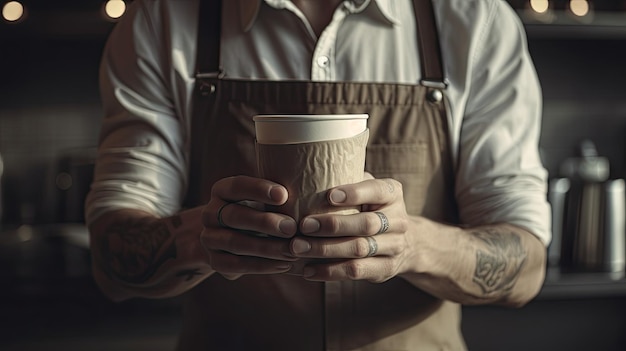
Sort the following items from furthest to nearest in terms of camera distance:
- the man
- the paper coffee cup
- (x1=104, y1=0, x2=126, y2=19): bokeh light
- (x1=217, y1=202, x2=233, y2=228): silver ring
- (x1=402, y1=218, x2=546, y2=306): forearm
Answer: (x1=104, y1=0, x2=126, y2=19): bokeh light, the man, (x1=402, y1=218, x2=546, y2=306): forearm, (x1=217, y1=202, x2=233, y2=228): silver ring, the paper coffee cup

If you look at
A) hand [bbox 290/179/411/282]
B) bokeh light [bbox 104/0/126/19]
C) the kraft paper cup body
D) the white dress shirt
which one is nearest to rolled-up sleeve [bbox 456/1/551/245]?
the white dress shirt

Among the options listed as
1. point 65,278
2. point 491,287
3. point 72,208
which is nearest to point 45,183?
point 72,208

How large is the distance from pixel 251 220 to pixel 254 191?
3cm

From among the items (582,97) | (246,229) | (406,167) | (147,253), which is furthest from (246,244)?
(582,97)

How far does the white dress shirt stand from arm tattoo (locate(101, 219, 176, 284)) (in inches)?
2.0

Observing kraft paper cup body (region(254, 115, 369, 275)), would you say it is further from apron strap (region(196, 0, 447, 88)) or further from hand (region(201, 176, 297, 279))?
apron strap (region(196, 0, 447, 88))

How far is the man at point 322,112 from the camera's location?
1.32m

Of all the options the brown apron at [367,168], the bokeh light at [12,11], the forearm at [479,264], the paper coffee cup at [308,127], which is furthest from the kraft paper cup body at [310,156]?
the bokeh light at [12,11]

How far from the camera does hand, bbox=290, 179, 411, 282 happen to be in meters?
0.94

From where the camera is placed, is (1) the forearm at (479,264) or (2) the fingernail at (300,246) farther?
(1) the forearm at (479,264)

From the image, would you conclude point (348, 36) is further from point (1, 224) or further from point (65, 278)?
point (1, 224)

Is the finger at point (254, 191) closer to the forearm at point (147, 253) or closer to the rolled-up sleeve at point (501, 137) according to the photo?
the forearm at point (147, 253)

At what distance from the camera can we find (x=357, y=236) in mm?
971

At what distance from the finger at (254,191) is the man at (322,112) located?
0.98ft
